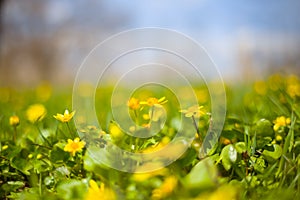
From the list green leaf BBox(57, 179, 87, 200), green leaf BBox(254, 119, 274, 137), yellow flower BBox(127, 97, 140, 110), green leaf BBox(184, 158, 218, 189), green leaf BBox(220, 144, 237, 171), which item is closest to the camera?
green leaf BBox(184, 158, 218, 189)

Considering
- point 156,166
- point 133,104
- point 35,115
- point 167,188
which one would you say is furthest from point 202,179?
point 35,115

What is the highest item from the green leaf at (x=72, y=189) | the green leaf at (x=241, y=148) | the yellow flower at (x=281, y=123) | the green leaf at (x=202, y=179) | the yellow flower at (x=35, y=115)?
the green leaf at (x=202, y=179)

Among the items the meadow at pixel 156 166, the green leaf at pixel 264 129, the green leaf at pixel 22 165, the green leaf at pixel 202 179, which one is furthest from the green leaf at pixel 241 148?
the green leaf at pixel 22 165

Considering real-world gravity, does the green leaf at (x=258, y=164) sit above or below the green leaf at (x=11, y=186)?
above

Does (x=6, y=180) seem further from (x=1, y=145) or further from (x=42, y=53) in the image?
(x=42, y=53)

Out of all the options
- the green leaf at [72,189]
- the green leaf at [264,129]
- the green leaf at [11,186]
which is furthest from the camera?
the green leaf at [264,129]

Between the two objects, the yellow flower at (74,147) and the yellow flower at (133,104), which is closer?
the yellow flower at (74,147)

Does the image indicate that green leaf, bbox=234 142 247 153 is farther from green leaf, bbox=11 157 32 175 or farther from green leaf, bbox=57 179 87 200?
green leaf, bbox=11 157 32 175

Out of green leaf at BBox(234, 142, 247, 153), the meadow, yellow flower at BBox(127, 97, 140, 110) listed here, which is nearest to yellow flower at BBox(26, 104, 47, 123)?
the meadow

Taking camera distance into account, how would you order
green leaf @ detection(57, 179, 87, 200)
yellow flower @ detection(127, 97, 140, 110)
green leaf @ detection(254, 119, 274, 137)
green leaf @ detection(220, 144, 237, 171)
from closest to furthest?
green leaf @ detection(57, 179, 87, 200) < green leaf @ detection(220, 144, 237, 171) < yellow flower @ detection(127, 97, 140, 110) < green leaf @ detection(254, 119, 274, 137)

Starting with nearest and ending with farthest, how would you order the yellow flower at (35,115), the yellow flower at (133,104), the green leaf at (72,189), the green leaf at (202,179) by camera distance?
the green leaf at (202,179) → the green leaf at (72,189) → the yellow flower at (133,104) → the yellow flower at (35,115)

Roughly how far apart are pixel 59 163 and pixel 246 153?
20.9 inches

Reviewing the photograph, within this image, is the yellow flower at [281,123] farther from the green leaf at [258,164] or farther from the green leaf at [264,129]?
the green leaf at [258,164]

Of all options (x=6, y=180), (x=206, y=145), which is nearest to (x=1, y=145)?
(x=6, y=180)
